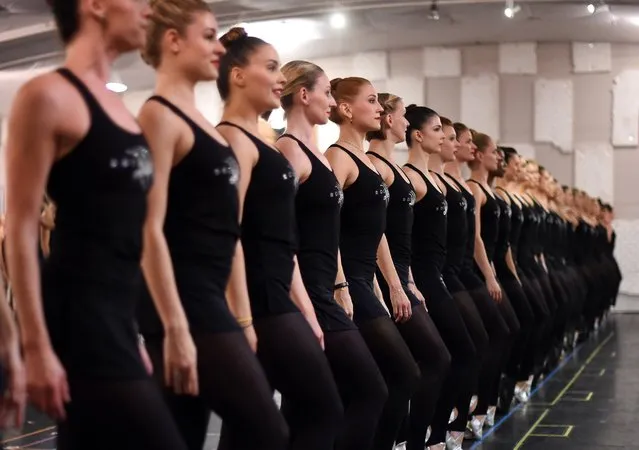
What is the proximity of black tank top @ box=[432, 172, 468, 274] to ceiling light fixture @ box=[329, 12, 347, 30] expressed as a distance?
7790 millimetres

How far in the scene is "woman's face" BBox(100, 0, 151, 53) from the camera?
221 cm

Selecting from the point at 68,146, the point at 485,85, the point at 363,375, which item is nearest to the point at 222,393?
the point at 68,146

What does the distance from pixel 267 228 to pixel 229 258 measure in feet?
1.24

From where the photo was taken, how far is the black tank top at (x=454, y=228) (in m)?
5.34

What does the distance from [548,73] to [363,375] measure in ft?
44.1

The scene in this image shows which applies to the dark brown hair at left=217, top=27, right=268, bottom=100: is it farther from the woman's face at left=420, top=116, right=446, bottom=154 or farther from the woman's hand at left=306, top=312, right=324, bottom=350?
the woman's face at left=420, top=116, right=446, bottom=154

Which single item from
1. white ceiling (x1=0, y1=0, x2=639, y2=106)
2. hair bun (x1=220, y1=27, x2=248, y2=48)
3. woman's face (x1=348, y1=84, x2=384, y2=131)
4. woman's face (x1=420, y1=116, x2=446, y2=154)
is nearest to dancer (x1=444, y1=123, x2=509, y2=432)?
woman's face (x1=420, y1=116, x2=446, y2=154)

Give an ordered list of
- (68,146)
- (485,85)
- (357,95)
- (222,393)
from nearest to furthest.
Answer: (68,146) → (222,393) → (357,95) → (485,85)

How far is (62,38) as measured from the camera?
88.8 inches

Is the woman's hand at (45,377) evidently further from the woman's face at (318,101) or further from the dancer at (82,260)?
the woman's face at (318,101)

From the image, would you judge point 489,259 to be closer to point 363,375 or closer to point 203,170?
point 363,375

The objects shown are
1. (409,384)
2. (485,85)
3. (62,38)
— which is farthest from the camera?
(485,85)

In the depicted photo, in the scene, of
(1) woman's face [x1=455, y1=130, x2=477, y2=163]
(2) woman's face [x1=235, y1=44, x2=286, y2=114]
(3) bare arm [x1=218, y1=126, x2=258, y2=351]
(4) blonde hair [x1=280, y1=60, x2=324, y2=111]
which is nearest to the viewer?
(3) bare arm [x1=218, y1=126, x2=258, y2=351]

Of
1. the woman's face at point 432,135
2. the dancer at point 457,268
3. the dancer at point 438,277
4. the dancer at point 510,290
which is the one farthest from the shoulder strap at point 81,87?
the dancer at point 510,290
